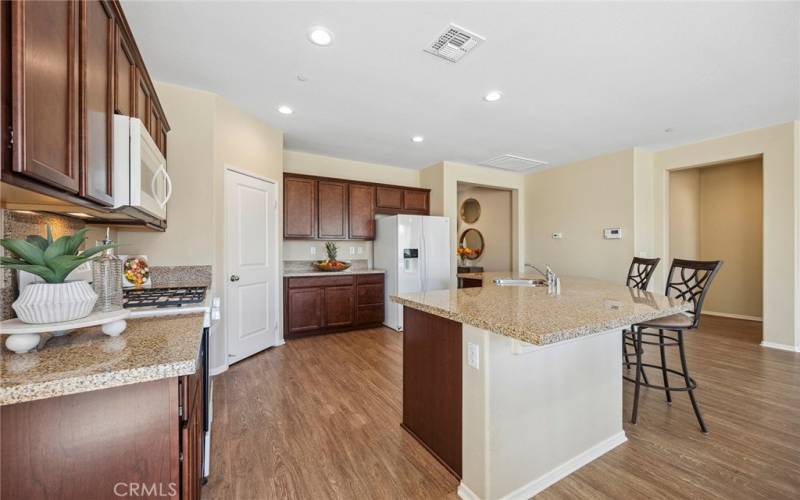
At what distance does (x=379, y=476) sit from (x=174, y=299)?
1.51 metres

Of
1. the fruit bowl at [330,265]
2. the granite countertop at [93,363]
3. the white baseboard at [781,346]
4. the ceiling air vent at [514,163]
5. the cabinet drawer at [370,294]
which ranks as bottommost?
the white baseboard at [781,346]

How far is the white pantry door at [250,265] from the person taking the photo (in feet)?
10.4

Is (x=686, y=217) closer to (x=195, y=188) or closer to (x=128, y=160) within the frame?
(x=195, y=188)

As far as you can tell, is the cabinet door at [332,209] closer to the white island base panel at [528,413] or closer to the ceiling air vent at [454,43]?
the ceiling air vent at [454,43]

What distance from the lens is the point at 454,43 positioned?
2.22 meters

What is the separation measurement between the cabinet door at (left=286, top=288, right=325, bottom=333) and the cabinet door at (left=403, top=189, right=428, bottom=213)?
78.6 inches

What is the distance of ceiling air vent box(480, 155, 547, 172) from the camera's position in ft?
16.4

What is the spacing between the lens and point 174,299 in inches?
73.6

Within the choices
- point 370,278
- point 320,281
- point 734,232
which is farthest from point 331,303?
point 734,232

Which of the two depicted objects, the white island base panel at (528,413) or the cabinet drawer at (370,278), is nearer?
the white island base panel at (528,413)

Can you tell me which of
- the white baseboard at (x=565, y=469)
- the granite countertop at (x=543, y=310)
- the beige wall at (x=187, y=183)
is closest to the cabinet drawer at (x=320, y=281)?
the beige wall at (x=187, y=183)

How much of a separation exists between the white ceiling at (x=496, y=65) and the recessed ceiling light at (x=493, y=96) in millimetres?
87

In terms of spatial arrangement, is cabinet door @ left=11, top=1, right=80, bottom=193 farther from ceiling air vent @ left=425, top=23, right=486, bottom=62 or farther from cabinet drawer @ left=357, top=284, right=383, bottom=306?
cabinet drawer @ left=357, top=284, right=383, bottom=306

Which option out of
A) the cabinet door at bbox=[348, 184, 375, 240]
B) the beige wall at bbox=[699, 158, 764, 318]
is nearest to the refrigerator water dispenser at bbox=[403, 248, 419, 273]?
the cabinet door at bbox=[348, 184, 375, 240]
